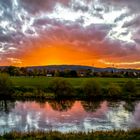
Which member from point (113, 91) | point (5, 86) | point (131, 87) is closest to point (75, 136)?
point (113, 91)

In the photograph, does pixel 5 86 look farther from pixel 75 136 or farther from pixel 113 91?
pixel 75 136

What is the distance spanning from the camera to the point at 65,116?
47.5m

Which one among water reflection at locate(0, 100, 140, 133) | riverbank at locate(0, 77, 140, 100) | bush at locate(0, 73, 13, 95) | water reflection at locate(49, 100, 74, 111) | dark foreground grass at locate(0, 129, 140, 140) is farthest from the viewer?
bush at locate(0, 73, 13, 95)

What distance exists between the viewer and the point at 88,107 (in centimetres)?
5672

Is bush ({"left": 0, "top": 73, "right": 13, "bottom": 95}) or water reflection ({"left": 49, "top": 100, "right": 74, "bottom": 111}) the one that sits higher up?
bush ({"left": 0, "top": 73, "right": 13, "bottom": 95})

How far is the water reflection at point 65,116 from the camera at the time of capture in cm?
3789

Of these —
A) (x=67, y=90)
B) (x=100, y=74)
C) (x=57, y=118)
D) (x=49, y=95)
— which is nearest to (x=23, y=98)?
(x=49, y=95)

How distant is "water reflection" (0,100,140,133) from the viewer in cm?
3789

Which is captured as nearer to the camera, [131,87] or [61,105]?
[61,105]

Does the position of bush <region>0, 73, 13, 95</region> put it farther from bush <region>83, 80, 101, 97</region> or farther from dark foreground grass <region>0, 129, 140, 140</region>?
dark foreground grass <region>0, 129, 140, 140</region>

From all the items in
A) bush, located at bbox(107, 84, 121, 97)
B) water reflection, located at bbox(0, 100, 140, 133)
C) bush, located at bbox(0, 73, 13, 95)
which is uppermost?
Answer: bush, located at bbox(0, 73, 13, 95)

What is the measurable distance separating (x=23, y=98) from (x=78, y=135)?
1689 inches

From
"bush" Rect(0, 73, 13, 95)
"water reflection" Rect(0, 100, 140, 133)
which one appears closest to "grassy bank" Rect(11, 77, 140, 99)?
"bush" Rect(0, 73, 13, 95)

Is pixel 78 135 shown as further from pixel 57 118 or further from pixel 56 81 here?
pixel 56 81
